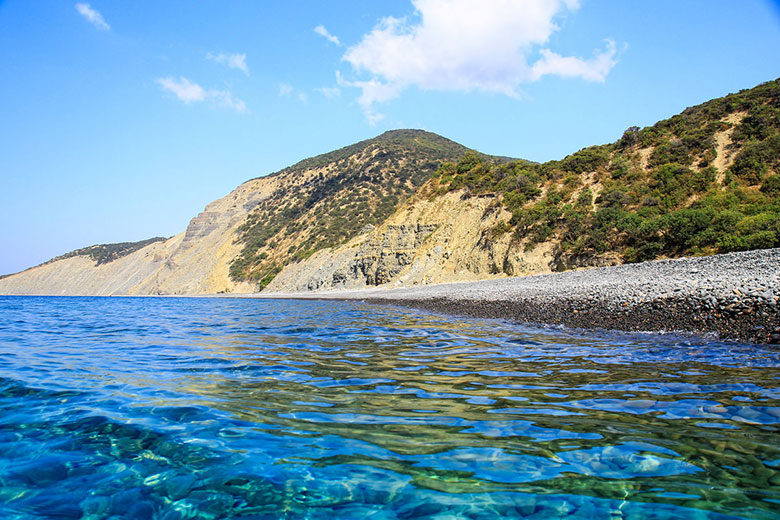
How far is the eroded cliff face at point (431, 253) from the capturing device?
3439 centimetres

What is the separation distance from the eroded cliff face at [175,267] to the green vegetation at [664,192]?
5218cm

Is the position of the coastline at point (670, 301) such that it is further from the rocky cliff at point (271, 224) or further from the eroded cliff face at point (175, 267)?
the eroded cliff face at point (175, 267)

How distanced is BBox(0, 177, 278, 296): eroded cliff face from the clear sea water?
69.9 meters

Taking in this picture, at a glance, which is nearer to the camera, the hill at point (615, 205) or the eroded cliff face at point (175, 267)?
the hill at point (615, 205)

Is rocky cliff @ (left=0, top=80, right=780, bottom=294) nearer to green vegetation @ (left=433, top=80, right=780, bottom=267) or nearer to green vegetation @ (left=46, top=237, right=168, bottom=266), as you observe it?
green vegetation @ (left=433, top=80, right=780, bottom=267)

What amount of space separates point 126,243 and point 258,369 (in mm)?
149797

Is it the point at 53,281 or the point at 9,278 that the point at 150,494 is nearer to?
the point at 53,281

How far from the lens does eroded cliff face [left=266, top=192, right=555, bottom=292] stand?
113ft

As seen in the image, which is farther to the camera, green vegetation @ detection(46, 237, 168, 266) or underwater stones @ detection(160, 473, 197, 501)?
green vegetation @ detection(46, 237, 168, 266)

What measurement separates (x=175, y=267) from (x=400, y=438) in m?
97.8

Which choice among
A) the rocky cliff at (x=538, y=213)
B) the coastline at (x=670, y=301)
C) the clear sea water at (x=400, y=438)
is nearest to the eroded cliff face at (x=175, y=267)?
the rocky cliff at (x=538, y=213)

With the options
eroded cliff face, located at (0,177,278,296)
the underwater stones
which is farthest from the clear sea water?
eroded cliff face, located at (0,177,278,296)

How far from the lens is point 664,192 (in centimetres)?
2920

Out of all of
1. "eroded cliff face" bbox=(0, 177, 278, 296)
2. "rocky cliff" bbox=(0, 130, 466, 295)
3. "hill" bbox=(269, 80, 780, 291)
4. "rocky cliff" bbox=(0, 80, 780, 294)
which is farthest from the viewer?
"eroded cliff face" bbox=(0, 177, 278, 296)
